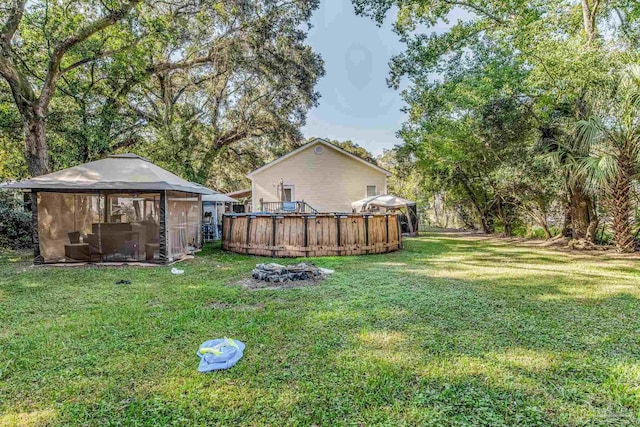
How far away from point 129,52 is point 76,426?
13.2m

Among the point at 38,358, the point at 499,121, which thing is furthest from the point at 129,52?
the point at 499,121

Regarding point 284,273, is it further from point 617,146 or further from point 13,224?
point 13,224

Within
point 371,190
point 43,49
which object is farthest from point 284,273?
point 371,190

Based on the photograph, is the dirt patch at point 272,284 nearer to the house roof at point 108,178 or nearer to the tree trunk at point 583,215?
the house roof at point 108,178

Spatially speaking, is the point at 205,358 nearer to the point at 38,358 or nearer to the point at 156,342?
the point at 156,342

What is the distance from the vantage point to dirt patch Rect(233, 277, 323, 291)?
506 cm

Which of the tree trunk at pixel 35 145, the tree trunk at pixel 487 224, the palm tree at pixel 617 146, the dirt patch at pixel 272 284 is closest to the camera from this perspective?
the dirt patch at pixel 272 284

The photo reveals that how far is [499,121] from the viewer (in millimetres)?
10195

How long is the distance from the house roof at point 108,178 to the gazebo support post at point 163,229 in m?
0.43

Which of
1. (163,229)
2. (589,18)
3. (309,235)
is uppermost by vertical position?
(589,18)

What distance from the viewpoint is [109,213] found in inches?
339

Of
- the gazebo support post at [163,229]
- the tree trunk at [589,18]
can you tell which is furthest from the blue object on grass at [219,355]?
the tree trunk at [589,18]

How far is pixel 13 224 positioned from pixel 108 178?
5219 millimetres

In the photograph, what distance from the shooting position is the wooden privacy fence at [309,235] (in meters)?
8.35
